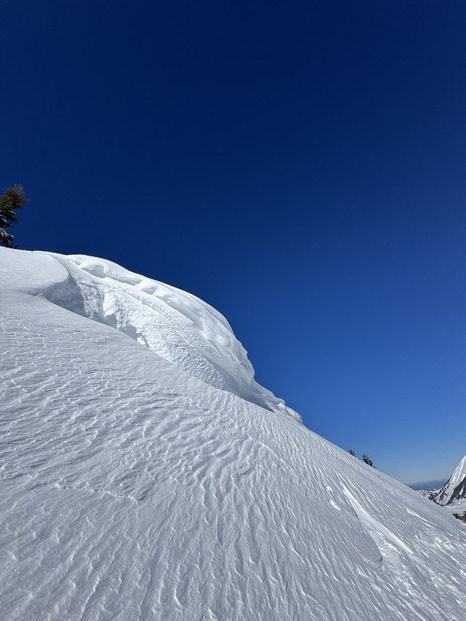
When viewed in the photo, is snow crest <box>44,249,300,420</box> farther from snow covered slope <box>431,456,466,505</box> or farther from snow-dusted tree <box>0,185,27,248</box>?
snow covered slope <box>431,456,466,505</box>

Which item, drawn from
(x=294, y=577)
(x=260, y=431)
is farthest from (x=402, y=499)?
(x=294, y=577)

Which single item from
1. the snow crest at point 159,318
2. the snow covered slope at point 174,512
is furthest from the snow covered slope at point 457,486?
the snow covered slope at point 174,512

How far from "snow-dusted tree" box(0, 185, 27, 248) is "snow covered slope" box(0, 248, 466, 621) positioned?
1866 centimetres

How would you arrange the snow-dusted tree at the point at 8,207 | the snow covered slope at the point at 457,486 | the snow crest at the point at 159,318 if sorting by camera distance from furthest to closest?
the snow covered slope at the point at 457,486 < the snow-dusted tree at the point at 8,207 < the snow crest at the point at 159,318

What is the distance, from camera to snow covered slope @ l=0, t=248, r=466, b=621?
5.10ft

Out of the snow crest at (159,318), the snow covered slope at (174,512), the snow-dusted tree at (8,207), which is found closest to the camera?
the snow covered slope at (174,512)

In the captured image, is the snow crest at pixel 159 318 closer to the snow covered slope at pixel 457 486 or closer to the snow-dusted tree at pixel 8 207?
the snow-dusted tree at pixel 8 207

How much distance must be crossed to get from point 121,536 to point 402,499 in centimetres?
397

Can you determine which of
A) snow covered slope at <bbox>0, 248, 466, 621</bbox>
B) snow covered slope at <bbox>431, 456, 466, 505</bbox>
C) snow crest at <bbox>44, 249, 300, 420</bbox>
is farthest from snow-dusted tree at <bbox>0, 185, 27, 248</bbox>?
snow covered slope at <bbox>431, 456, 466, 505</bbox>

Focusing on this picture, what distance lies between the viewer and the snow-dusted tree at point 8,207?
62.4ft

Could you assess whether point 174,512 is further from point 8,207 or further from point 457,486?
point 457,486

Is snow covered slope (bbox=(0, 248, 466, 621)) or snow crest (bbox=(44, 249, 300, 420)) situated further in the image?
snow crest (bbox=(44, 249, 300, 420))

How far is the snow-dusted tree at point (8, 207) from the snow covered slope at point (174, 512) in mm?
18662

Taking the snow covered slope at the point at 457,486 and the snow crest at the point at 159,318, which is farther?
the snow covered slope at the point at 457,486
